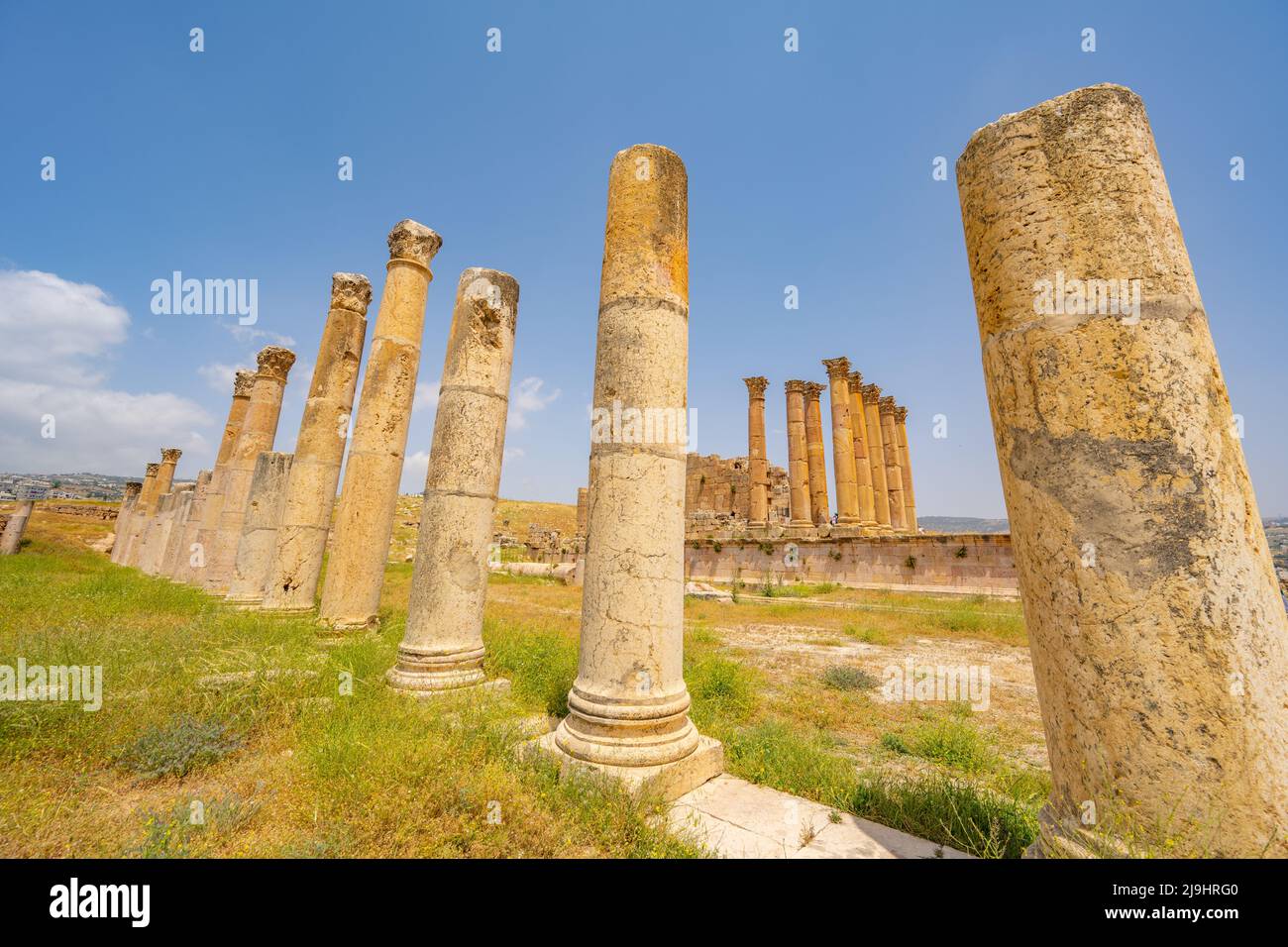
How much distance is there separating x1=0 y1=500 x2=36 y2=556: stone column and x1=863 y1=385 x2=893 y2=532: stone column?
39.9 metres

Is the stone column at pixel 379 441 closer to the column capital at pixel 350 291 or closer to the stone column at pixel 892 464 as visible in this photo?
the column capital at pixel 350 291

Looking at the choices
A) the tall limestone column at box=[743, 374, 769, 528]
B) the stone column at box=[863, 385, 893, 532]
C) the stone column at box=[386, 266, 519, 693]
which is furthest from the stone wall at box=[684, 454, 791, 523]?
the stone column at box=[386, 266, 519, 693]

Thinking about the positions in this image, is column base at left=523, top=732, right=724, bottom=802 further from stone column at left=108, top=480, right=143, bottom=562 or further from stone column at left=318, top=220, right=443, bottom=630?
stone column at left=108, top=480, right=143, bottom=562

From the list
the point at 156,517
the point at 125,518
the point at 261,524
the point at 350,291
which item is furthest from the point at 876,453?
the point at 125,518

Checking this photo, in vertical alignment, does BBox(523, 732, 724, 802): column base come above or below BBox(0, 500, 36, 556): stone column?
below

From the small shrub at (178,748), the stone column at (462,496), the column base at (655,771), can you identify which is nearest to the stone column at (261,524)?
the stone column at (462,496)

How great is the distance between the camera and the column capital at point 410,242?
28.6ft

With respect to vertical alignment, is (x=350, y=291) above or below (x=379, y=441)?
above

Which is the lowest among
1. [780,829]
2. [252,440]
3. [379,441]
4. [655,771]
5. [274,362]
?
[780,829]

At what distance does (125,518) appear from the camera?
93.4 ft

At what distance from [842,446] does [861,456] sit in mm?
1836

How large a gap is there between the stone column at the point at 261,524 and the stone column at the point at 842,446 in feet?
71.9

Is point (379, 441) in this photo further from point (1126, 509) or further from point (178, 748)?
point (1126, 509)

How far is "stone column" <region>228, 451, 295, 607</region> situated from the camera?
439 inches
